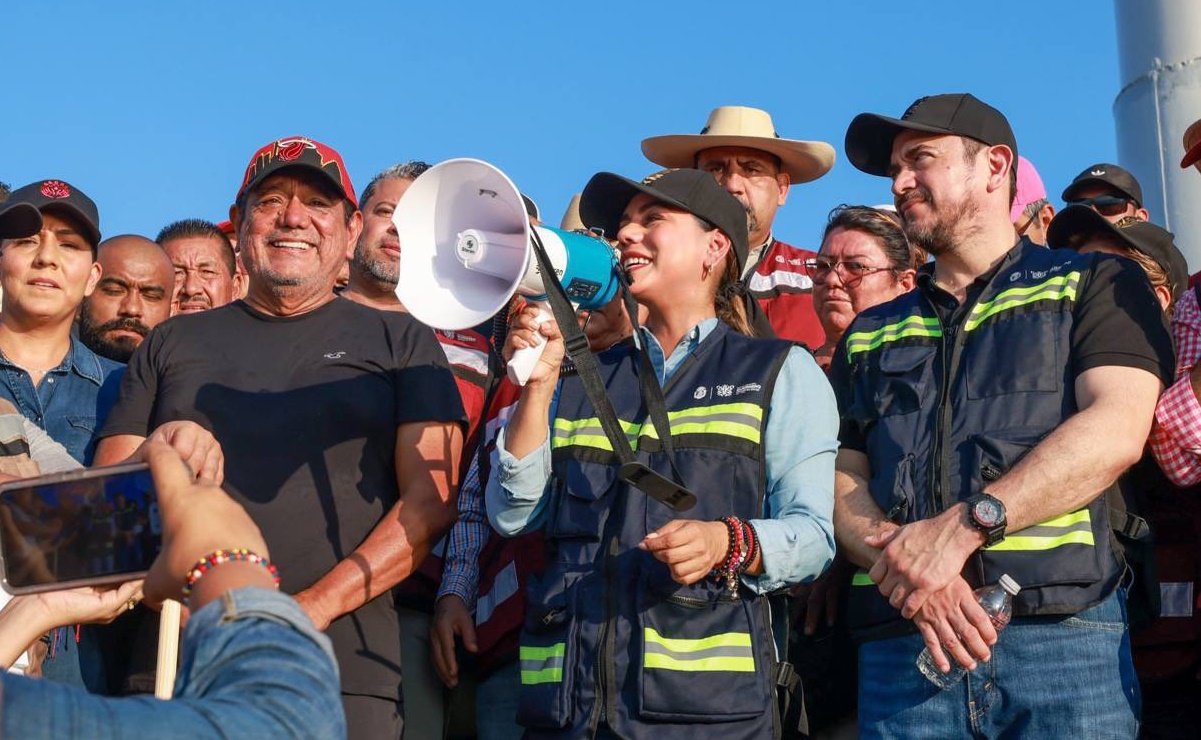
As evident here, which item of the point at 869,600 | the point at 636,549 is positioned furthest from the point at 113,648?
the point at 869,600

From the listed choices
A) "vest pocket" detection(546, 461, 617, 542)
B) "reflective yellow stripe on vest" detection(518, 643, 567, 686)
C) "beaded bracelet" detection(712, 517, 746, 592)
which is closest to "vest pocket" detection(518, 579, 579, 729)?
"reflective yellow stripe on vest" detection(518, 643, 567, 686)

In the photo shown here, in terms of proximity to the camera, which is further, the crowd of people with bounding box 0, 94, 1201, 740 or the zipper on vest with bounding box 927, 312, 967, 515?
the zipper on vest with bounding box 927, 312, 967, 515

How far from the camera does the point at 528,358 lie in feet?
15.3

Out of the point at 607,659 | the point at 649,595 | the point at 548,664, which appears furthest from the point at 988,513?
the point at 548,664

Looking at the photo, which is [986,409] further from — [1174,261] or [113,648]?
[113,648]

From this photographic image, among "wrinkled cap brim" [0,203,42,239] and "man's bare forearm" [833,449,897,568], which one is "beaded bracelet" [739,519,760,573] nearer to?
"man's bare forearm" [833,449,897,568]

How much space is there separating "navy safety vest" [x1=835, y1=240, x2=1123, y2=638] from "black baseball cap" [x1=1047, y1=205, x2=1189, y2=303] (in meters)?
1.16

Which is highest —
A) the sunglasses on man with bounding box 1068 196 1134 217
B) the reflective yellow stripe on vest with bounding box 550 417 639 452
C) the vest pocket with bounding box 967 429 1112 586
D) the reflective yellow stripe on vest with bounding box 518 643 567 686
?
the sunglasses on man with bounding box 1068 196 1134 217

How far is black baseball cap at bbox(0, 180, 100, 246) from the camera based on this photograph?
21.1 feet

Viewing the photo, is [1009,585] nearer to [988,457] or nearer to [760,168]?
[988,457]

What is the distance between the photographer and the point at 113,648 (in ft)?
17.8

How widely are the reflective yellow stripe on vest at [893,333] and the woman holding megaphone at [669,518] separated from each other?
0.41m

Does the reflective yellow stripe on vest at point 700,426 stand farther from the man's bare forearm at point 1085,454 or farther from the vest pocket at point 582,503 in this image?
the man's bare forearm at point 1085,454

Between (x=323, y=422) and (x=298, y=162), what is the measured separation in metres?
1.09
